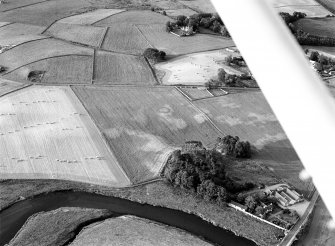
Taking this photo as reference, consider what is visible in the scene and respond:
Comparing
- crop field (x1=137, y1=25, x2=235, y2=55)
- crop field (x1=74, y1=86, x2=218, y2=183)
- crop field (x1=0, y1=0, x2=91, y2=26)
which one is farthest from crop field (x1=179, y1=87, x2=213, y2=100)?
crop field (x1=0, y1=0, x2=91, y2=26)

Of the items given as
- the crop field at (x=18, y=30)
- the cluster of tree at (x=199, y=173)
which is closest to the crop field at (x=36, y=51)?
the crop field at (x=18, y=30)

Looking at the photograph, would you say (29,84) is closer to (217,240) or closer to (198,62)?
(198,62)

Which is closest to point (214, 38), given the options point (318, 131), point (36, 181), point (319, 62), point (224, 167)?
point (319, 62)

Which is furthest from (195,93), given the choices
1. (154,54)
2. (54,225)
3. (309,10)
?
(309,10)

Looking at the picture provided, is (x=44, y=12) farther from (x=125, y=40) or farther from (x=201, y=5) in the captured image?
(x=201, y=5)

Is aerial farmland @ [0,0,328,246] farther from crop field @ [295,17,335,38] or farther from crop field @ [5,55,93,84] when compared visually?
crop field @ [295,17,335,38]
